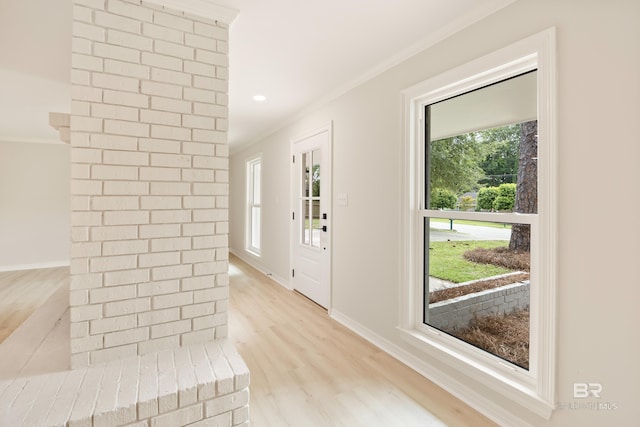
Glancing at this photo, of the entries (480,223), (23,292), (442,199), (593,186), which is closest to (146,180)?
(442,199)

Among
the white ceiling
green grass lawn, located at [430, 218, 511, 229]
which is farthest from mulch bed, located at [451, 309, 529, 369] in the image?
the white ceiling

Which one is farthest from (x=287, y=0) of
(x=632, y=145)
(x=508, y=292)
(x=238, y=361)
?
(x=508, y=292)

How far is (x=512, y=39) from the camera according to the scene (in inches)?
66.4

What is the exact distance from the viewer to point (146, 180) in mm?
1642

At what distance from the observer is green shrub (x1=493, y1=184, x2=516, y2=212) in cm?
179

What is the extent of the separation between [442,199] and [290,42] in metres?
1.57

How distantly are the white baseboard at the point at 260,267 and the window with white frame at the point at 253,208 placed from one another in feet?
0.58

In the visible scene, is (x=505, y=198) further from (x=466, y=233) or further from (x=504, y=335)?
(x=504, y=335)

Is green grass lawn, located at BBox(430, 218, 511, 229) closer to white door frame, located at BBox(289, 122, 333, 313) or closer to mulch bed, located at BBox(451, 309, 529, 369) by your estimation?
mulch bed, located at BBox(451, 309, 529, 369)

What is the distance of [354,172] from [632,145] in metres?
1.97

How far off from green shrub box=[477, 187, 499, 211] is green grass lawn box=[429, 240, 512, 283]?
22 centimetres

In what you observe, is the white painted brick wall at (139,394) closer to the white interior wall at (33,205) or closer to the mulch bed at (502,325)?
the mulch bed at (502,325)

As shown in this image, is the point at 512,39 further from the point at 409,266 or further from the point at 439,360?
the point at 439,360
